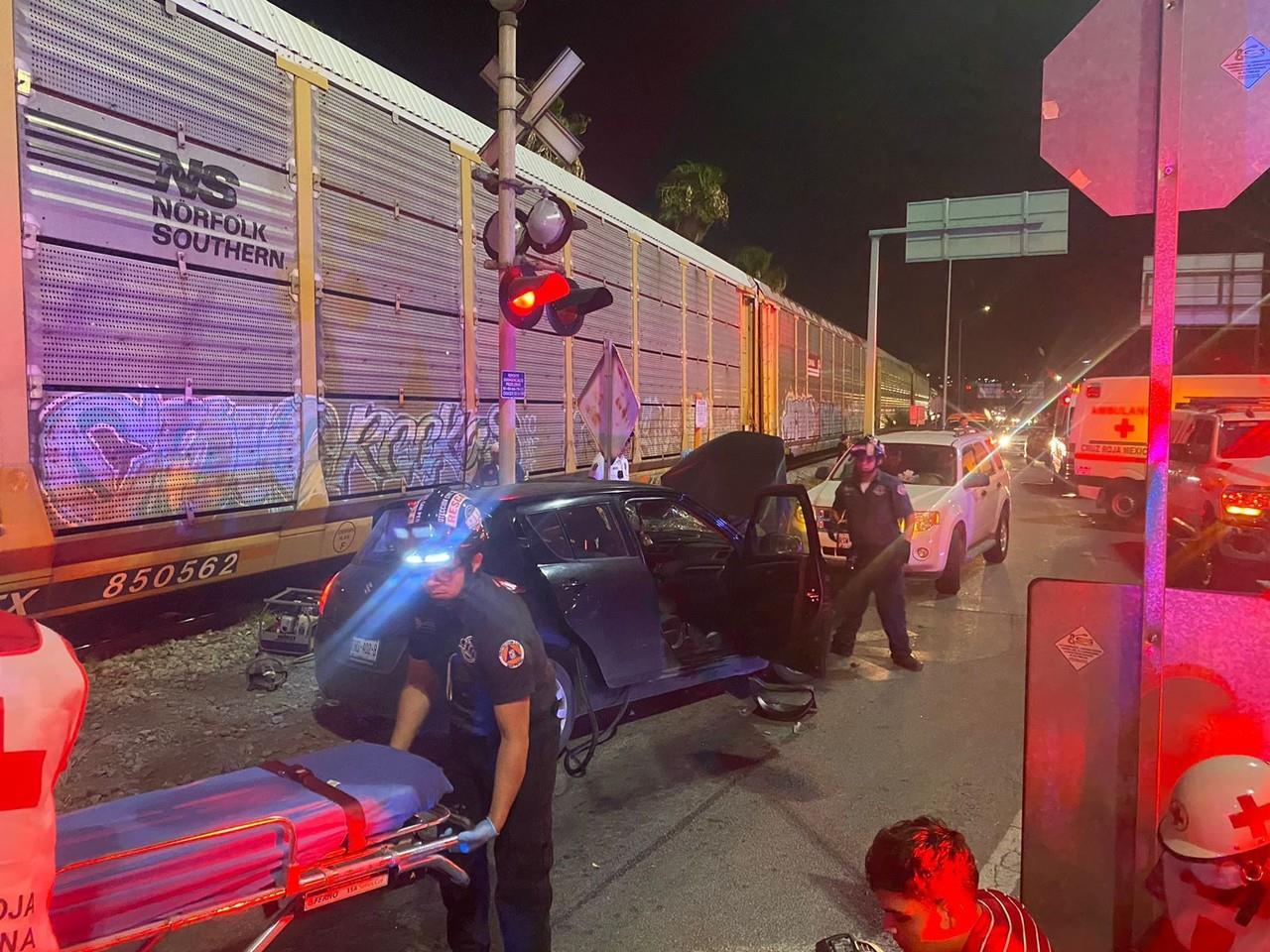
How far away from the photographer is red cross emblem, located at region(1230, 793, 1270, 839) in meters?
1.85

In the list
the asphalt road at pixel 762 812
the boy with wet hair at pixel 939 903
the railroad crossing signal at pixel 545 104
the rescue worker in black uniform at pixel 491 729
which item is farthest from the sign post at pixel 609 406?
the boy with wet hair at pixel 939 903

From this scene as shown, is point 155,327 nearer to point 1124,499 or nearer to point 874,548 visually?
point 874,548

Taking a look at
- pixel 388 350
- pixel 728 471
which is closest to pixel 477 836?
pixel 388 350

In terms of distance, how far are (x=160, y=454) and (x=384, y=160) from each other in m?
3.41

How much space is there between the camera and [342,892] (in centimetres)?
217

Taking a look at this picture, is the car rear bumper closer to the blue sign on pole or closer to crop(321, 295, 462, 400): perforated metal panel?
the blue sign on pole

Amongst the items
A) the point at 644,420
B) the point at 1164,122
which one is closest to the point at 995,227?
the point at 644,420

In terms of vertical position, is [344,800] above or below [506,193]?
below

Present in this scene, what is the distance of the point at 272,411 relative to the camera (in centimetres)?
606

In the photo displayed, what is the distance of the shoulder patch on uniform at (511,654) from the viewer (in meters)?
2.59

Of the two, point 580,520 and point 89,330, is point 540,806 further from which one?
point 89,330

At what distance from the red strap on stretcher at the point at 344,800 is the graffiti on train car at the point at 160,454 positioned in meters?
3.12

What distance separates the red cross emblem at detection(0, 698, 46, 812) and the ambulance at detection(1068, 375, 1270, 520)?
54.3 feet

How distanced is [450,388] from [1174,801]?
7112 millimetres
